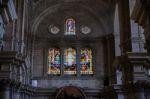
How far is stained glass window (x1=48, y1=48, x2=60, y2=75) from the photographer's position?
3766 centimetres

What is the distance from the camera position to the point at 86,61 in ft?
125

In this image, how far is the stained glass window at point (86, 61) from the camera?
124 ft

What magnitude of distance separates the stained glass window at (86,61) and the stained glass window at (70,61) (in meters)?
0.77

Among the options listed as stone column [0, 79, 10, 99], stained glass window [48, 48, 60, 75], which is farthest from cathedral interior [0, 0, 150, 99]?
stone column [0, 79, 10, 99]

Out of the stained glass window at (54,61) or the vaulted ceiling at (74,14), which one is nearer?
the stained glass window at (54,61)

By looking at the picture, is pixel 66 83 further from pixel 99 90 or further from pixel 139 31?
pixel 139 31

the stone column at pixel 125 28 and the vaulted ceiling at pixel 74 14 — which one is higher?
the vaulted ceiling at pixel 74 14

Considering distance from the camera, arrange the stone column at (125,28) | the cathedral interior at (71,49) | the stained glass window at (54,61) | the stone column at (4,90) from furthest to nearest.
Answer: the stained glass window at (54,61) → the cathedral interior at (71,49) → the stone column at (125,28) → the stone column at (4,90)

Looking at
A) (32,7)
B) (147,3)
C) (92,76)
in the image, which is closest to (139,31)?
(147,3)

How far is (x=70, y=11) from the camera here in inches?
1574

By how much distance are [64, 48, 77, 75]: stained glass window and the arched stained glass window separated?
6.56 feet

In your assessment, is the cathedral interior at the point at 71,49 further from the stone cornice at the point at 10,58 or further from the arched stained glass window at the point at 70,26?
the stone cornice at the point at 10,58

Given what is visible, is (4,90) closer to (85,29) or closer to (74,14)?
(85,29)

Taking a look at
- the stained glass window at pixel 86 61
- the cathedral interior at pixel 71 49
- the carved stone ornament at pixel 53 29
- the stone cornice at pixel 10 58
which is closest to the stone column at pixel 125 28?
the cathedral interior at pixel 71 49
